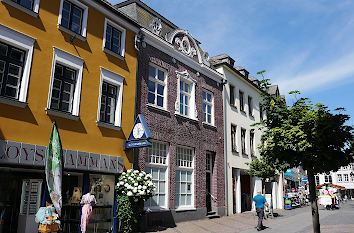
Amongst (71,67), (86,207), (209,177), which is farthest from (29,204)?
(209,177)

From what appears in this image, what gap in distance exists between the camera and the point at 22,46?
9453 mm

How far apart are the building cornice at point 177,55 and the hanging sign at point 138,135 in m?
4.25

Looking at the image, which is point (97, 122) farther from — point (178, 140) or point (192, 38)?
point (192, 38)

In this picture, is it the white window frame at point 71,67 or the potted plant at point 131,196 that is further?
the potted plant at point 131,196

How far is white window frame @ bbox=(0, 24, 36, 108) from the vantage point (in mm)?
8984

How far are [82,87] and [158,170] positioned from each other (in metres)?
5.37

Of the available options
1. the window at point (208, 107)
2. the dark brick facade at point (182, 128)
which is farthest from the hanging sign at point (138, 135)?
the window at point (208, 107)

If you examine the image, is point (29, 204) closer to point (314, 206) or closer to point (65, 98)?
point (65, 98)

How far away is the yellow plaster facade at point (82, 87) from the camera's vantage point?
9.19 meters

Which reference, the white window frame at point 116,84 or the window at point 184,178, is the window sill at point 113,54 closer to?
the white window frame at point 116,84

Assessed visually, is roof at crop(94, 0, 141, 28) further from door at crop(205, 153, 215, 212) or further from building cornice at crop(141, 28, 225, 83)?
door at crop(205, 153, 215, 212)

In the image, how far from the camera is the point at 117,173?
12070 mm

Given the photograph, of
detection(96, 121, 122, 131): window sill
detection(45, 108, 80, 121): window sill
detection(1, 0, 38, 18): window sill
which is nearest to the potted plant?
detection(96, 121, 122, 131): window sill

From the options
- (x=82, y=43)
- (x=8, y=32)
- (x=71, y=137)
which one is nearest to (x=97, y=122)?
(x=71, y=137)
